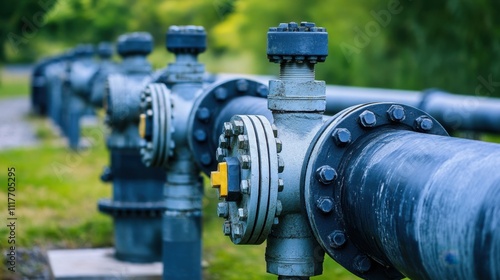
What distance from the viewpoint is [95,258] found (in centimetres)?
603

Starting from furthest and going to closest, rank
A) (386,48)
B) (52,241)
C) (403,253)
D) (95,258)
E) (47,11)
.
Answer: (386,48)
(47,11)
(52,241)
(95,258)
(403,253)

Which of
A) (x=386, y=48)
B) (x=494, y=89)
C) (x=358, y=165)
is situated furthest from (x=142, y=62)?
(x=386, y=48)

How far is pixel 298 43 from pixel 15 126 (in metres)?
15.1

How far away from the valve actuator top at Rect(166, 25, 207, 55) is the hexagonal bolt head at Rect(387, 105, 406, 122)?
2050mm

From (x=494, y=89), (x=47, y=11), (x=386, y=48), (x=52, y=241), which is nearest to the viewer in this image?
(x=52, y=241)

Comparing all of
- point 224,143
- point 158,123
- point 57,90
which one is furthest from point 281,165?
point 57,90

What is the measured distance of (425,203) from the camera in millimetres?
1923

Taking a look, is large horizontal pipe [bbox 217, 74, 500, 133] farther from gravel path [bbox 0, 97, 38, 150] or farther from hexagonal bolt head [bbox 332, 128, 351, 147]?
gravel path [bbox 0, 97, 38, 150]

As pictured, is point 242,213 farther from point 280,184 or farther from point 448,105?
point 448,105

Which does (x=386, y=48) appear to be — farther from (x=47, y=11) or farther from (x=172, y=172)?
(x=172, y=172)

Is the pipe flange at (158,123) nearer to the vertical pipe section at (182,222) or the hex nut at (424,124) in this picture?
the vertical pipe section at (182,222)

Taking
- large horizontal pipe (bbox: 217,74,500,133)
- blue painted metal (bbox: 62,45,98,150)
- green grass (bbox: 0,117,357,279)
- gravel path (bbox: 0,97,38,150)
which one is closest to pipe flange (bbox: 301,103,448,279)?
green grass (bbox: 0,117,357,279)

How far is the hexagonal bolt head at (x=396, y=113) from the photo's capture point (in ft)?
7.92

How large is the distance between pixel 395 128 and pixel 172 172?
1785 mm
